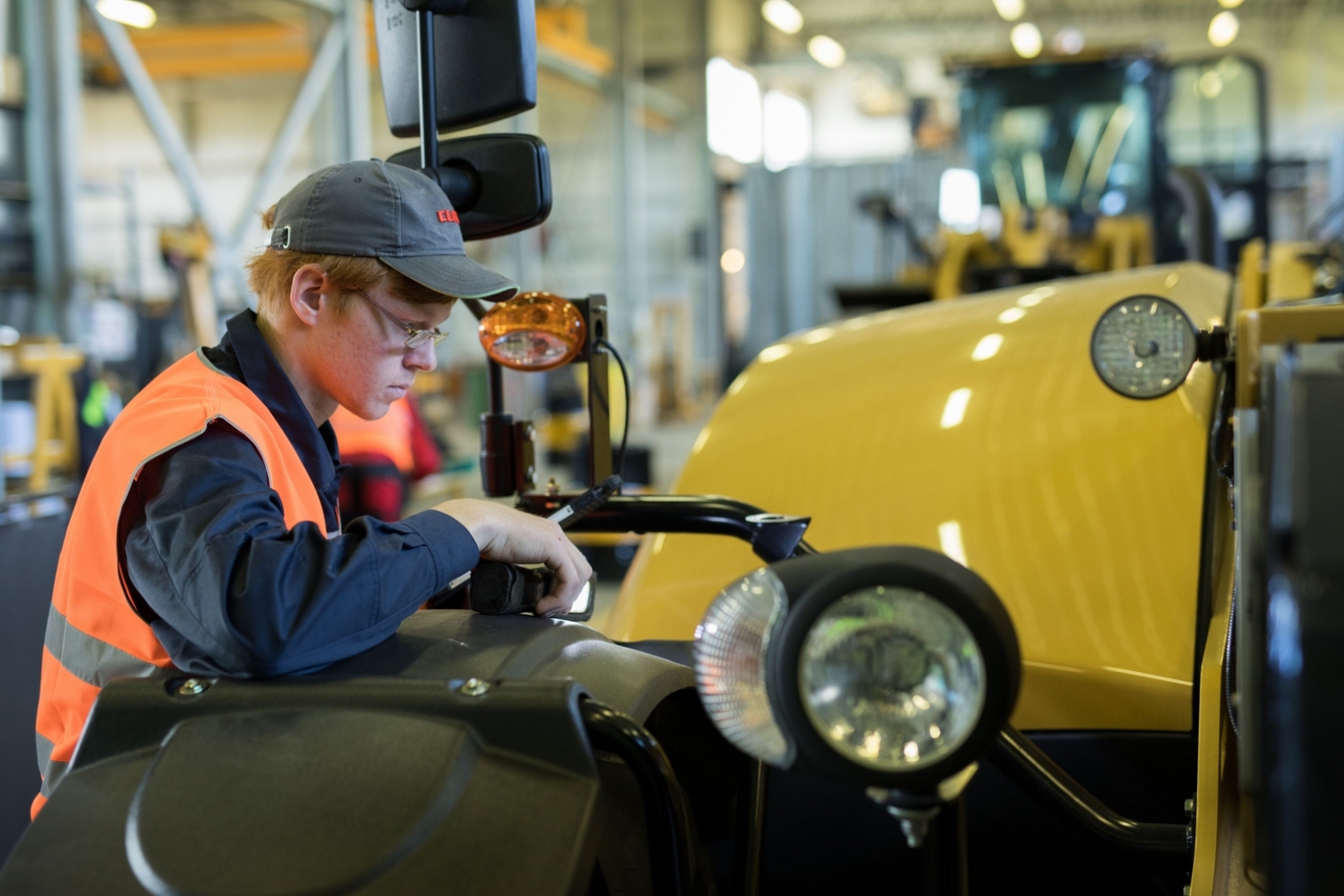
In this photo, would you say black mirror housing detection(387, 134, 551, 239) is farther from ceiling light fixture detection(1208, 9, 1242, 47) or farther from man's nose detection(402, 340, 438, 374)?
ceiling light fixture detection(1208, 9, 1242, 47)

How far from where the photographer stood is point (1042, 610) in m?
1.71

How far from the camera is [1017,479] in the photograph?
1.82 meters

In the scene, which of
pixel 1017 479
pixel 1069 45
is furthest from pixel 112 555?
pixel 1069 45

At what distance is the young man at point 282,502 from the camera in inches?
42.9

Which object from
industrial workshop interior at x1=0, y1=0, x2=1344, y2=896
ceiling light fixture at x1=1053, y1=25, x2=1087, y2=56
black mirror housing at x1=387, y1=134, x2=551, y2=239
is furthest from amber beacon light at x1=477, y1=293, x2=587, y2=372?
ceiling light fixture at x1=1053, y1=25, x2=1087, y2=56

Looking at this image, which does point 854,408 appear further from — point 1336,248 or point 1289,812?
point 1336,248

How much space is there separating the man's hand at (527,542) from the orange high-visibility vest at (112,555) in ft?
0.56

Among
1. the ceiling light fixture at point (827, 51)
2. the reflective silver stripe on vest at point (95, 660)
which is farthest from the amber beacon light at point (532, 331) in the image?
the ceiling light fixture at point (827, 51)

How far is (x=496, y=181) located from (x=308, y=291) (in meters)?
0.40

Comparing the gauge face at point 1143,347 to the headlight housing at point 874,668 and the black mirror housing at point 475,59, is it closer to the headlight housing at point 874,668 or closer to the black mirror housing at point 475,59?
the headlight housing at point 874,668

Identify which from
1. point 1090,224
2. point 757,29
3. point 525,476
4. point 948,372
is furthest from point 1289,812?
point 757,29

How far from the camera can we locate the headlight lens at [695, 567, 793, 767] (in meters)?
0.86

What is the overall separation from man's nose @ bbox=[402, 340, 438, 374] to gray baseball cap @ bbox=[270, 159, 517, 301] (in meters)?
0.13

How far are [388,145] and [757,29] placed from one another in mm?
7447
